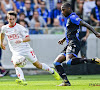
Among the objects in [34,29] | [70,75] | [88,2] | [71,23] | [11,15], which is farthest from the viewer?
[88,2]

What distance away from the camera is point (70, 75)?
1353 centimetres

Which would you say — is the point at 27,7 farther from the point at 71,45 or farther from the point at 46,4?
the point at 71,45

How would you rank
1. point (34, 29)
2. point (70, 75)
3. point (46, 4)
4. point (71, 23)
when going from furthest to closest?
point (46, 4) < point (34, 29) < point (70, 75) < point (71, 23)

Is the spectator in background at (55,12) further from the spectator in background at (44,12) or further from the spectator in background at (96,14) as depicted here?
the spectator in background at (96,14)

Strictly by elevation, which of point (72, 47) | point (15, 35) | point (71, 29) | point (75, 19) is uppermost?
point (75, 19)

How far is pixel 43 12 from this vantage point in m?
16.3

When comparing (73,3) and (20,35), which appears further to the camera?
(73,3)

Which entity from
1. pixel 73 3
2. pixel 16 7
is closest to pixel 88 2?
pixel 73 3

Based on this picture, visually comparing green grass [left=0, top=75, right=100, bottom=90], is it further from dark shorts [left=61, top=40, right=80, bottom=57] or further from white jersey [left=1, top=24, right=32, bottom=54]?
white jersey [left=1, top=24, right=32, bottom=54]

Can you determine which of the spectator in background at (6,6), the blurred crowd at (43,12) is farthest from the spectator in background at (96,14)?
the spectator in background at (6,6)

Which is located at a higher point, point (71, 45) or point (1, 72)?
point (71, 45)

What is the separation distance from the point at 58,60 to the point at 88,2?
311 inches

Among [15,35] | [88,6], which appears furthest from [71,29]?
[88,6]

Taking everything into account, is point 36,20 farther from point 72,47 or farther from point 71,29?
point 72,47
